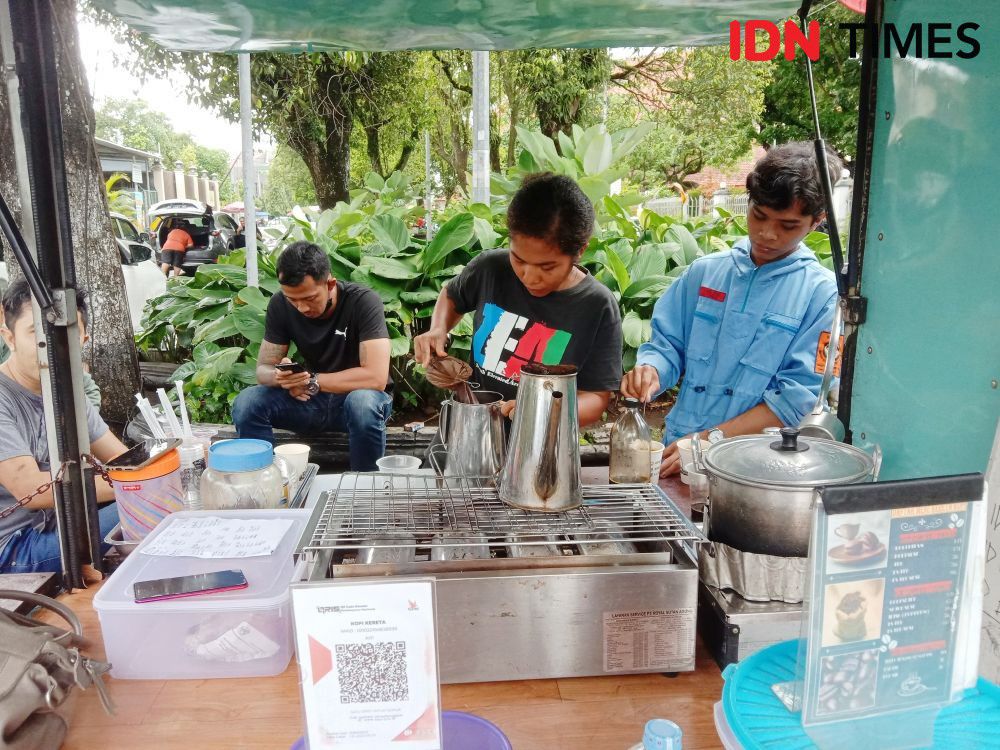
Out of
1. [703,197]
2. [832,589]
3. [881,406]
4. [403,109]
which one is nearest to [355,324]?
[881,406]

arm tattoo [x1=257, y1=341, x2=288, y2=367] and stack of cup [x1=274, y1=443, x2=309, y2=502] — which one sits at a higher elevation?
stack of cup [x1=274, y1=443, x2=309, y2=502]

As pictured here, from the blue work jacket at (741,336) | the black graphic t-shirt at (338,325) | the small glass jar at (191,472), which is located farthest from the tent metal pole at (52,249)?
the black graphic t-shirt at (338,325)

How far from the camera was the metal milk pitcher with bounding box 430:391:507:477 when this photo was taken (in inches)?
65.6

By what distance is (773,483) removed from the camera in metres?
1.16

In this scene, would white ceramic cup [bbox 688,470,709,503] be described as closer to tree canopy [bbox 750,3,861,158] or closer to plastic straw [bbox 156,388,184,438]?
plastic straw [bbox 156,388,184,438]

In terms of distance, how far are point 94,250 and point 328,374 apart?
90.3 inches

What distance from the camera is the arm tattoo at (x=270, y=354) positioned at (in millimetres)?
4148

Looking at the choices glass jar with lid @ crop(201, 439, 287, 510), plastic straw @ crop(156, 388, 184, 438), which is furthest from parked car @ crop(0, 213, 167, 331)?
glass jar with lid @ crop(201, 439, 287, 510)

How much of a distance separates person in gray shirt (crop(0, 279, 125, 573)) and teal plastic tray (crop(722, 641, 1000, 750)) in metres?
1.90

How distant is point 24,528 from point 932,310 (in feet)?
8.40

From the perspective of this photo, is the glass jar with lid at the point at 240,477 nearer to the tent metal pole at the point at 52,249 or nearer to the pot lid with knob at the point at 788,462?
the tent metal pole at the point at 52,249

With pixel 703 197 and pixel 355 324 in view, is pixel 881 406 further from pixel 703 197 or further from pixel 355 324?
pixel 703 197

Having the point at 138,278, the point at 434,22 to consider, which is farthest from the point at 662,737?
the point at 138,278

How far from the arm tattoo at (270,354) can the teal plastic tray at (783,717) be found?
3.57 meters
